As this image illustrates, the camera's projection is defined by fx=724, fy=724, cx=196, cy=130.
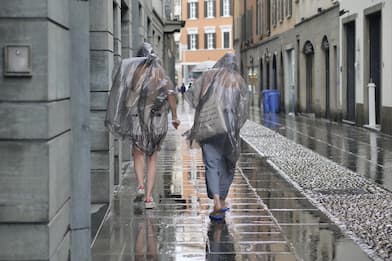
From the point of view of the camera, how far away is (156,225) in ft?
24.8

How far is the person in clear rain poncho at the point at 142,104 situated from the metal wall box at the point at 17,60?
3625 mm

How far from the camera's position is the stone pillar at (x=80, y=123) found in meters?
4.96

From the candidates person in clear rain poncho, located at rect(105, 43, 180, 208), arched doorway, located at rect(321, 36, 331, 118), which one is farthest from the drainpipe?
person in clear rain poncho, located at rect(105, 43, 180, 208)

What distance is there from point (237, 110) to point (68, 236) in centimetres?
284

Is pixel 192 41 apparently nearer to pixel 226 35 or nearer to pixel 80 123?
pixel 226 35

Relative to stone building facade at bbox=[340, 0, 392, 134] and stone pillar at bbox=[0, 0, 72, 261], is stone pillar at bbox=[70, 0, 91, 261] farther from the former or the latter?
stone building facade at bbox=[340, 0, 392, 134]

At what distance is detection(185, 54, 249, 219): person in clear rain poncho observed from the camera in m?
7.84

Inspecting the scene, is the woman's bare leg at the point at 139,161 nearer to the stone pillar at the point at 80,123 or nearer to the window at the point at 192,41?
the stone pillar at the point at 80,123

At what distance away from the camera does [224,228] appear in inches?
292

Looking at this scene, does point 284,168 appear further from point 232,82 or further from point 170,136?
point 170,136

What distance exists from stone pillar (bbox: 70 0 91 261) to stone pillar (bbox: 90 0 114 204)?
353cm

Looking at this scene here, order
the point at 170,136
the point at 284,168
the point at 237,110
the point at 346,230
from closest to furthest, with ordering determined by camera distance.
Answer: the point at 346,230
the point at 237,110
the point at 284,168
the point at 170,136

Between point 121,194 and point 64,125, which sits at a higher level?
point 64,125

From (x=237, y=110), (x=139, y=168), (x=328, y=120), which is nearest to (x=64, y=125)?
(x=237, y=110)
